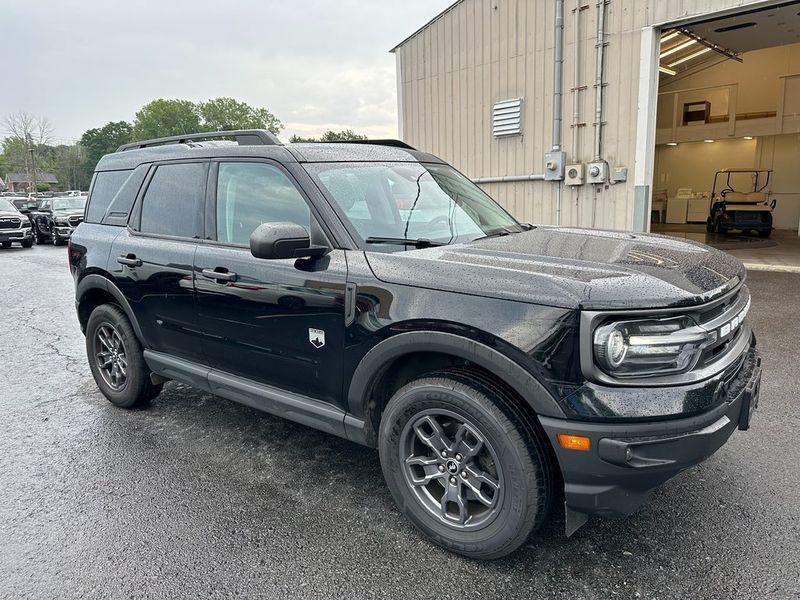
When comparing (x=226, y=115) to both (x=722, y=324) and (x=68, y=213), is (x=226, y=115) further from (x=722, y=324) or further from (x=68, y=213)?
(x=722, y=324)

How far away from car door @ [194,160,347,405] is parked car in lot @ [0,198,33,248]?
18.7 metres

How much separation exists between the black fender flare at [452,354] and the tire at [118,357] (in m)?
A: 2.06

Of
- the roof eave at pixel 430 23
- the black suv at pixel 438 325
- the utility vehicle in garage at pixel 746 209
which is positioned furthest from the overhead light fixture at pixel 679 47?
the black suv at pixel 438 325

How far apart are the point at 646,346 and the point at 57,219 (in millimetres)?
21391

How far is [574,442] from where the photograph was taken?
6.59 ft

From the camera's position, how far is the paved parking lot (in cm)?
225

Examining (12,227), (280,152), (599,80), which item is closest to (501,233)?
(280,152)

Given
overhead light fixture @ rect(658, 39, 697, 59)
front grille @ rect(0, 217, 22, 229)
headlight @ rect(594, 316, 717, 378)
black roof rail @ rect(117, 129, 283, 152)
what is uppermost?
overhead light fixture @ rect(658, 39, 697, 59)

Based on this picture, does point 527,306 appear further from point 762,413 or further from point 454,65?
point 454,65

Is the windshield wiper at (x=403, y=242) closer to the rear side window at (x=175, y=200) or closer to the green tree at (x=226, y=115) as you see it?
the rear side window at (x=175, y=200)

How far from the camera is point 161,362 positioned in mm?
3701

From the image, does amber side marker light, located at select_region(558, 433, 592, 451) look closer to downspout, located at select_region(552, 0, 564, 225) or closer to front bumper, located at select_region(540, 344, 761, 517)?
front bumper, located at select_region(540, 344, 761, 517)

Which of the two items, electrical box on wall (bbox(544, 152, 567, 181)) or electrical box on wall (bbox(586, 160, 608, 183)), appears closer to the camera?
electrical box on wall (bbox(586, 160, 608, 183))

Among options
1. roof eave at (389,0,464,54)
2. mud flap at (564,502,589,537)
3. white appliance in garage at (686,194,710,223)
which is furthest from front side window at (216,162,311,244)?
white appliance in garage at (686,194,710,223)
